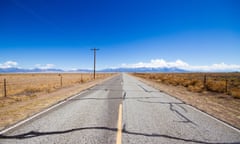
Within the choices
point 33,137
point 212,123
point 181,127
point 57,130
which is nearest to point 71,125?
point 57,130

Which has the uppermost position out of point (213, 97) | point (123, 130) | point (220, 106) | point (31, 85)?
point (123, 130)

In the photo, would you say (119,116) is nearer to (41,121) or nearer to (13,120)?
(41,121)

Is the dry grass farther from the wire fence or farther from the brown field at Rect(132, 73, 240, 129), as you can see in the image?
the brown field at Rect(132, 73, 240, 129)

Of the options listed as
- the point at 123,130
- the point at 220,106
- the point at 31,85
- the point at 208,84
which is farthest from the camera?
the point at 31,85

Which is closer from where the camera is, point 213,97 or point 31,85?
point 213,97

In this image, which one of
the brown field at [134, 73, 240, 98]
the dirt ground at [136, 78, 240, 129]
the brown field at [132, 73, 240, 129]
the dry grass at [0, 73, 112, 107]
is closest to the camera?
the dirt ground at [136, 78, 240, 129]

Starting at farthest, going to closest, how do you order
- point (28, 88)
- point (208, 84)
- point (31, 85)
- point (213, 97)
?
point (31, 85) < point (208, 84) < point (28, 88) < point (213, 97)

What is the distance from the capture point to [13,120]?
225 inches

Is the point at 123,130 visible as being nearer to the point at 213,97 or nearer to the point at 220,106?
the point at 220,106

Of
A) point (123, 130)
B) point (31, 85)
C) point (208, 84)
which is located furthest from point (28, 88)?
point (208, 84)

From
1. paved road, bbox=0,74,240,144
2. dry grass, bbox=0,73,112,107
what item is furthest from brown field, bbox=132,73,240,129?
dry grass, bbox=0,73,112,107

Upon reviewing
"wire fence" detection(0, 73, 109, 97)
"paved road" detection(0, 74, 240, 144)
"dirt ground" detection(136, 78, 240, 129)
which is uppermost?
"paved road" detection(0, 74, 240, 144)

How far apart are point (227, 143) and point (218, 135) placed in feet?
1.61

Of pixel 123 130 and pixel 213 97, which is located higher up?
pixel 123 130
